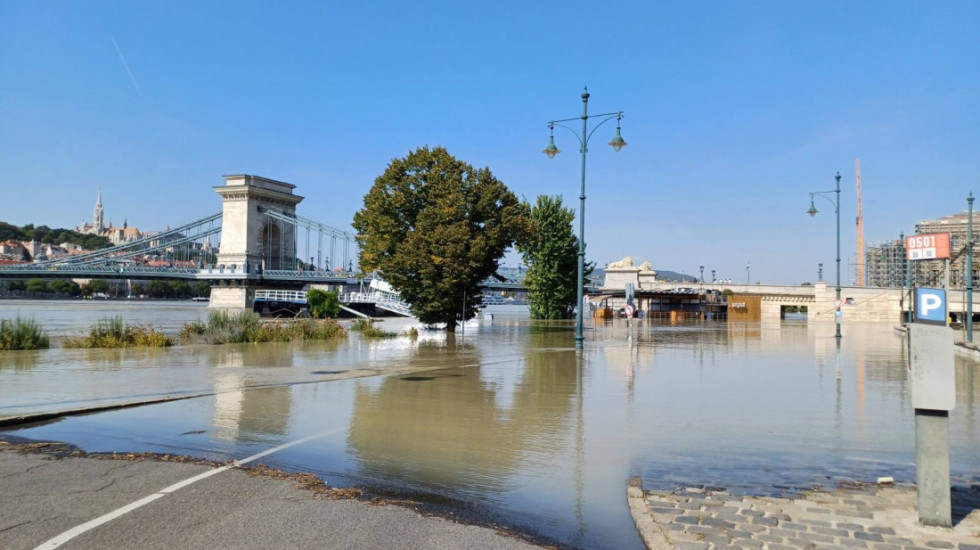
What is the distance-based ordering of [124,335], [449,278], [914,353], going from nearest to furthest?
[914,353], [124,335], [449,278]

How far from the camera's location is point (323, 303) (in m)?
57.6

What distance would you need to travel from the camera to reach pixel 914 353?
5.54 m

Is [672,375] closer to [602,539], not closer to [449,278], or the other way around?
[602,539]

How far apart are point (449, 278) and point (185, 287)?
129 meters

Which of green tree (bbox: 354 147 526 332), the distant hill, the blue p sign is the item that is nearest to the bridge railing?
green tree (bbox: 354 147 526 332)

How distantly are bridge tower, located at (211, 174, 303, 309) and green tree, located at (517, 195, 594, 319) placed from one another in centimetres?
4756

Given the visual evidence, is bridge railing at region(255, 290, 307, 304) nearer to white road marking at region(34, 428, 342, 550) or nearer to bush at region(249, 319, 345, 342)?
bush at region(249, 319, 345, 342)

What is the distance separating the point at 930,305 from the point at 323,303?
54881 mm

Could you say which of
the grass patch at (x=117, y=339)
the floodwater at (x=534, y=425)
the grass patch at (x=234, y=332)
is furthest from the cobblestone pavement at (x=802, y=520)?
the grass patch at (x=234, y=332)

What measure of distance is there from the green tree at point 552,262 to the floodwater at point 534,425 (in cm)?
4040

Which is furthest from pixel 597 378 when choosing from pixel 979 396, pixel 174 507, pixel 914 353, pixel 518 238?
pixel 518 238

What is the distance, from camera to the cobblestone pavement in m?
4.85

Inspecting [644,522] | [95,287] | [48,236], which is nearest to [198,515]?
[644,522]

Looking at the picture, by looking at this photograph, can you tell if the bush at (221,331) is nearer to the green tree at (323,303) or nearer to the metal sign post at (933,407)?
the metal sign post at (933,407)
